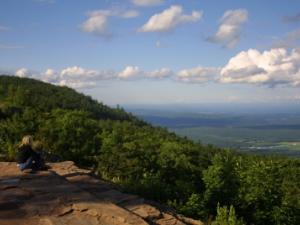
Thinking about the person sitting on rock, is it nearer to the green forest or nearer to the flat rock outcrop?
the flat rock outcrop

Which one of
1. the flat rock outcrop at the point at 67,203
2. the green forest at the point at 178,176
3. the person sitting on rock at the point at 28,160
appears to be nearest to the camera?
the flat rock outcrop at the point at 67,203

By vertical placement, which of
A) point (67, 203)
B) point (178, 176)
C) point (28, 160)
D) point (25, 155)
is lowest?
point (178, 176)

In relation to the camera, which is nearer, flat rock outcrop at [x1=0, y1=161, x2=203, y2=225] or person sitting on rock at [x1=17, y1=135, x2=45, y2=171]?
flat rock outcrop at [x1=0, y1=161, x2=203, y2=225]

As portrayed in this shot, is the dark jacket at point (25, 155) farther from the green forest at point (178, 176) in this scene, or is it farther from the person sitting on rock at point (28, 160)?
the green forest at point (178, 176)

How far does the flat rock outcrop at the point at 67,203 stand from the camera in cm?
931

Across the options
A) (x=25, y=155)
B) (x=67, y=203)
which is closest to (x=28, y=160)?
(x=25, y=155)

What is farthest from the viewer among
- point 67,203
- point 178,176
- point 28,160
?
point 178,176

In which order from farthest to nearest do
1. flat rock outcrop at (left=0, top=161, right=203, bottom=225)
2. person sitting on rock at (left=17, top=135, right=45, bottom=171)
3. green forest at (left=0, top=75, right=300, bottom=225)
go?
green forest at (left=0, top=75, right=300, bottom=225) → person sitting on rock at (left=17, top=135, right=45, bottom=171) → flat rock outcrop at (left=0, top=161, right=203, bottom=225)

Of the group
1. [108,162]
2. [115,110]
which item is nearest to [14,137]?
[108,162]

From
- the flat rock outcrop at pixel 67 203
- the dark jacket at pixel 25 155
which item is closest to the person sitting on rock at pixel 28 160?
the dark jacket at pixel 25 155

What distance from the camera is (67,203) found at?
33.8 feet

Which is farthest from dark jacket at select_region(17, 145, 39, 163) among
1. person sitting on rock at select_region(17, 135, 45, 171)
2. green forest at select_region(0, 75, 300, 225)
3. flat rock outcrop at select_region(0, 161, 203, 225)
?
green forest at select_region(0, 75, 300, 225)

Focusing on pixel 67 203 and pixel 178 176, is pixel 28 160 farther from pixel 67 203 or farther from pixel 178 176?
pixel 178 176

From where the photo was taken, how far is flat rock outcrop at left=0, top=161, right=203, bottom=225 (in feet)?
30.6
